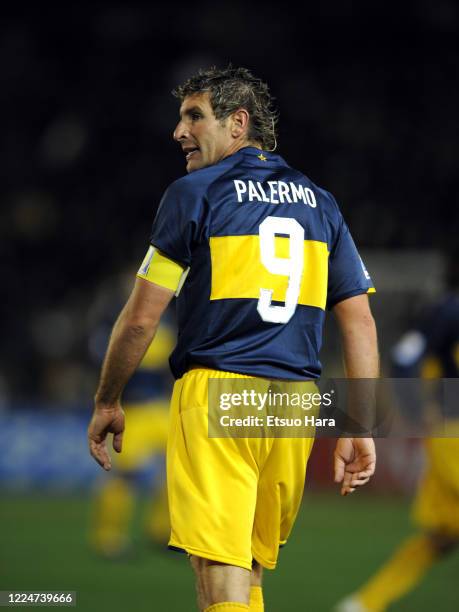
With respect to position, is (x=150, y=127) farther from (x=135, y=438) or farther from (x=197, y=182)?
(x=197, y=182)

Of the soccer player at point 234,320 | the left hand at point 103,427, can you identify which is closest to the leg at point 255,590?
the soccer player at point 234,320

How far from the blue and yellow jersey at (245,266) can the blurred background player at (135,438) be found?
5.13 m

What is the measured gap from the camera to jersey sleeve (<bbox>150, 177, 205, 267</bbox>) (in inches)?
129

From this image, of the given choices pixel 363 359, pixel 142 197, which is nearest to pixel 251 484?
pixel 363 359

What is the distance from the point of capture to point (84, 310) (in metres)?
16.4

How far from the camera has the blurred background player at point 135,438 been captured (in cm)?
853

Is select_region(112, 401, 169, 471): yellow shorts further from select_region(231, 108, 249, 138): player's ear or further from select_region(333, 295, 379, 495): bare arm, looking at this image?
select_region(231, 108, 249, 138): player's ear

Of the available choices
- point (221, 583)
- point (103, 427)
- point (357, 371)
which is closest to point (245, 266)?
point (357, 371)

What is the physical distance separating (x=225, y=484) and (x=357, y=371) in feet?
1.93

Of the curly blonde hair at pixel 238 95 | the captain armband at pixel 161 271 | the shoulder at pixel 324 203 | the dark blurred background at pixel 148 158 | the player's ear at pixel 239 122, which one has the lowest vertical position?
the captain armband at pixel 161 271

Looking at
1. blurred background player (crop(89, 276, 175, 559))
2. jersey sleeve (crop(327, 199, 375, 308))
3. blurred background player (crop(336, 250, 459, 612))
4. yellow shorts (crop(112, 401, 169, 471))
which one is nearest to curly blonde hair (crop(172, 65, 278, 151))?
jersey sleeve (crop(327, 199, 375, 308))

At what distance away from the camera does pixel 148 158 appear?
18.1 m

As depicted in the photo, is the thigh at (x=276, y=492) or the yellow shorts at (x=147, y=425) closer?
the thigh at (x=276, y=492)

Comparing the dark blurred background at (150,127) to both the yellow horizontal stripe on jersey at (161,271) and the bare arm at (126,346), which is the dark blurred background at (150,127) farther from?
the yellow horizontal stripe on jersey at (161,271)
